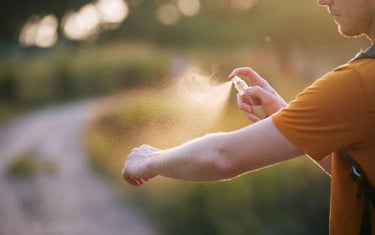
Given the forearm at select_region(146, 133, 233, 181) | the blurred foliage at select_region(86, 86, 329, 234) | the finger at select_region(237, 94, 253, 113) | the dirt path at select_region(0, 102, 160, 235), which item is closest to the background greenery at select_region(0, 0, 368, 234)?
the blurred foliage at select_region(86, 86, 329, 234)

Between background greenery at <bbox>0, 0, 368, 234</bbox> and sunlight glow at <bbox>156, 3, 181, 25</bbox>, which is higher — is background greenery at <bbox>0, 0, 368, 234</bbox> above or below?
below

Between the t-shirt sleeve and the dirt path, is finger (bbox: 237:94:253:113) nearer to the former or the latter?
the t-shirt sleeve

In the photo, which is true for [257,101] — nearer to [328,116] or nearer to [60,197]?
[328,116]

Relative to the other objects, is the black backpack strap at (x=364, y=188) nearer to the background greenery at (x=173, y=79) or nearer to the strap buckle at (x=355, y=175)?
the strap buckle at (x=355, y=175)

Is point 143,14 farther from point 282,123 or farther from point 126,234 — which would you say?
point 282,123

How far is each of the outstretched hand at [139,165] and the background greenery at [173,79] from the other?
1316 mm

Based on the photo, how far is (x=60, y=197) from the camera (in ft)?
19.4

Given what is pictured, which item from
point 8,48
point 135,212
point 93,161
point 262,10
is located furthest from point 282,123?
point 8,48

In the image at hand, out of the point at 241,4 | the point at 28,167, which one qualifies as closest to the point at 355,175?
the point at 28,167

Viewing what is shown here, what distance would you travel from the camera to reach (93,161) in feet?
22.4

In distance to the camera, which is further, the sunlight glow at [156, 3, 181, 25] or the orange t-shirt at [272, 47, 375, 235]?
the sunlight glow at [156, 3, 181, 25]

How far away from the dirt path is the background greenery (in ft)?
0.87

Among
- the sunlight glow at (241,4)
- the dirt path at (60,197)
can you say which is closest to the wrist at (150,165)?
the dirt path at (60,197)

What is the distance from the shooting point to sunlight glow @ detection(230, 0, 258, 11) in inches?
337
